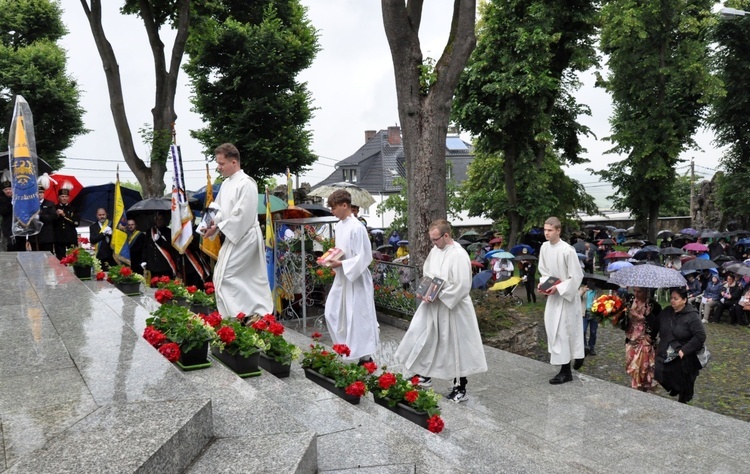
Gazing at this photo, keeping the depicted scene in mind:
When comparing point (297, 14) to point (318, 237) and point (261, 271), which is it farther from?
point (261, 271)

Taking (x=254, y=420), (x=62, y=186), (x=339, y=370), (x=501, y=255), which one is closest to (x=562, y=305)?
(x=339, y=370)

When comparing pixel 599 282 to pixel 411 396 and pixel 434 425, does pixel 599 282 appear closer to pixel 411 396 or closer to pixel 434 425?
pixel 411 396

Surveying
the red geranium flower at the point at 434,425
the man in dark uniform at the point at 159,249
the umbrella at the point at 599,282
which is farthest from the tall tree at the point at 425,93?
the red geranium flower at the point at 434,425

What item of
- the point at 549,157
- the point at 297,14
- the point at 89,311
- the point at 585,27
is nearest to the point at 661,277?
the point at 89,311

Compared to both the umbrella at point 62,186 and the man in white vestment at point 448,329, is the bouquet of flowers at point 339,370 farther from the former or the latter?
the umbrella at point 62,186

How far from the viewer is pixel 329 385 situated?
6137 millimetres

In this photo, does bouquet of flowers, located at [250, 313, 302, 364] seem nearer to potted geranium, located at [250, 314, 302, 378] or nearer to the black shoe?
potted geranium, located at [250, 314, 302, 378]

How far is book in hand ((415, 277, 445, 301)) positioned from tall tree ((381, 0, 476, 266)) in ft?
14.7

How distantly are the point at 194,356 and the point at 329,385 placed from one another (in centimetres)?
135

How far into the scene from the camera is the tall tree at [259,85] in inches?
1129

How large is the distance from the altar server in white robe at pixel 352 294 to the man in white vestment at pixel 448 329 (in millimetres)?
793

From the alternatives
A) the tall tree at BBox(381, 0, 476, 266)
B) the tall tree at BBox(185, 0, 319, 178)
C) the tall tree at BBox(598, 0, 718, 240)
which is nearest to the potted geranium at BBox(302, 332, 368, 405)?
the tall tree at BBox(381, 0, 476, 266)

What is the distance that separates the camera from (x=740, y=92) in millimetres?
31234

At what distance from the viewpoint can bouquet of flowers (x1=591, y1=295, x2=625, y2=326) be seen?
8539 mm
